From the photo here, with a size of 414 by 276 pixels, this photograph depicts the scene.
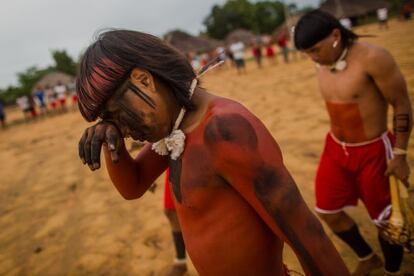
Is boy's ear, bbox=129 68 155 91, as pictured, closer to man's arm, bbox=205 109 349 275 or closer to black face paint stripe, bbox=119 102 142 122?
black face paint stripe, bbox=119 102 142 122

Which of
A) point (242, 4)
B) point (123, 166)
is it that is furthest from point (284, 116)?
point (242, 4)

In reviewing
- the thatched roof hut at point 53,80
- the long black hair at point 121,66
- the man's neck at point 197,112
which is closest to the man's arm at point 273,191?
the man's neck at point 197,112

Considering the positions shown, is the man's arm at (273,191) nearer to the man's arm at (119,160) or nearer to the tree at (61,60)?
the man's arm at (119,160)

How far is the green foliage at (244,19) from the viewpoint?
5100 cm

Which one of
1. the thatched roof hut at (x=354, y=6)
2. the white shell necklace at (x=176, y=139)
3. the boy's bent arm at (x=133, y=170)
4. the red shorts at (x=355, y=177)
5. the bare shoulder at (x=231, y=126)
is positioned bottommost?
Result: the thatched roof hut at (x=354, y=6)

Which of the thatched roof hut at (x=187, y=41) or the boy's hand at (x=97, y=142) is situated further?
the thatched roof hut at (x=187, y=41)

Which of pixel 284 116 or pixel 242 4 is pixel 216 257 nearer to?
pixel 284 116

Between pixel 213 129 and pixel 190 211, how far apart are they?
35cm

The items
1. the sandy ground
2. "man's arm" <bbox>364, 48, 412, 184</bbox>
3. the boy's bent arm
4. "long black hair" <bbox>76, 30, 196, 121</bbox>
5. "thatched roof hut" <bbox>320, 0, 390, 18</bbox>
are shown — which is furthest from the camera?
"thatched roof hut" <bbox>320, 0, 390, 18</bbox>

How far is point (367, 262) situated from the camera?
2711mm

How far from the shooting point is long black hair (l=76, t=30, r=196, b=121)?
117cm

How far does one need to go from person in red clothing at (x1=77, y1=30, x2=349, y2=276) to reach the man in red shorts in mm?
1400

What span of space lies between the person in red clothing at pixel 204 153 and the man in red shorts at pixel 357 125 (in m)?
1.40

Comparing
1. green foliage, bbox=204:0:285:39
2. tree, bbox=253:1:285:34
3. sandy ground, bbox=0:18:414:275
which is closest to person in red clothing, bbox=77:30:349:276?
sandy ground, bbox=0:18:414:275
